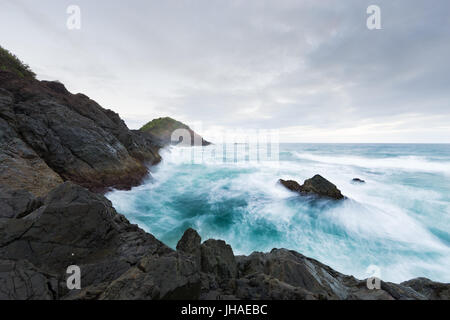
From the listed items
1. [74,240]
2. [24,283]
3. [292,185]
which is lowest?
[292,185]

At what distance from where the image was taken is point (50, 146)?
8.80 m

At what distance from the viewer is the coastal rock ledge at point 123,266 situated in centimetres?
250

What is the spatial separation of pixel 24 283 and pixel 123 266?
129cm

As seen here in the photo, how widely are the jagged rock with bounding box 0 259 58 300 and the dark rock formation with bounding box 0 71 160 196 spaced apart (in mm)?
4728

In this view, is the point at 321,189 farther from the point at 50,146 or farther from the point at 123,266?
the point at 50,146

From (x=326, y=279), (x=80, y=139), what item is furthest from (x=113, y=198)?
(x=326, y=279)

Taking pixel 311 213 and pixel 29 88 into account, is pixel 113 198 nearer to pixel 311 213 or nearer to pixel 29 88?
pixel 29 88

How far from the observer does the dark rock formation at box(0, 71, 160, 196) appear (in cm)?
662

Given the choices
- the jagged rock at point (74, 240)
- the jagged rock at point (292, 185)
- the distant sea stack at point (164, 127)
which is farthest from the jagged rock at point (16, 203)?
the distant sea stack at point (164, 127)

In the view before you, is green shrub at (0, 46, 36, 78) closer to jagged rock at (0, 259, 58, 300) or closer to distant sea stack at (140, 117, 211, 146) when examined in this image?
jagged rock at (0, 259, 58, 300)

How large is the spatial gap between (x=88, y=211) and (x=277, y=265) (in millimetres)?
4488

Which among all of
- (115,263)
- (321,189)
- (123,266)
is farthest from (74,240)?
(321,189)

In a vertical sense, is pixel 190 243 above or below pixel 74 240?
below

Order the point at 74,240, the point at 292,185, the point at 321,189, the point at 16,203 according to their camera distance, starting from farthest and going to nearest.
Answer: the point at 292,185
the point at 321,189
the point at 16,203
the point at 74,240
